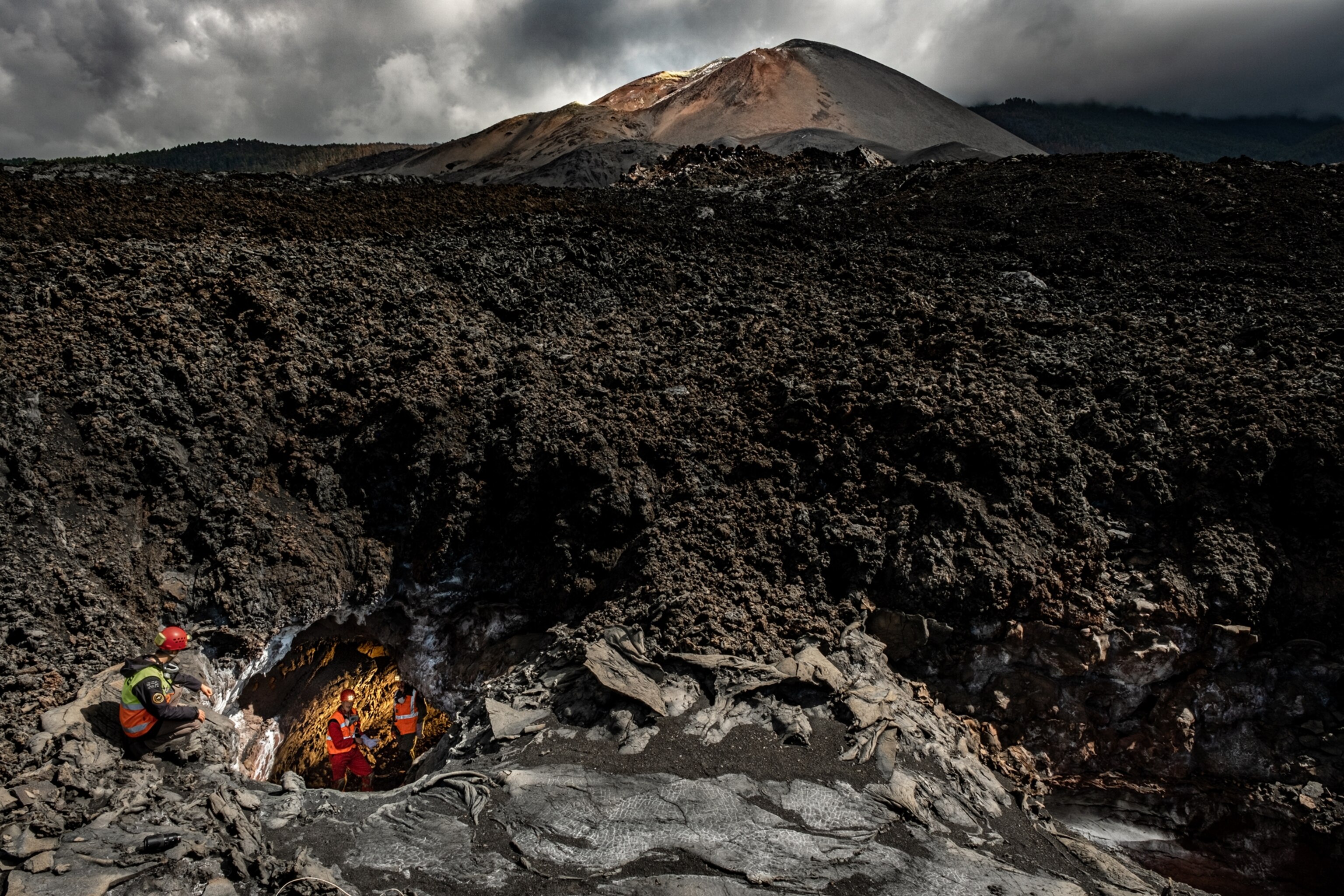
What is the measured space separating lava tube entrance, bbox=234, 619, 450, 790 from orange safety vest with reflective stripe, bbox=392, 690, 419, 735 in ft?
0.63

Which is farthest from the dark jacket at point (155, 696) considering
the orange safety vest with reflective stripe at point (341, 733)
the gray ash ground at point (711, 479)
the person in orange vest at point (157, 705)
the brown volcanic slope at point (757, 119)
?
the brown volcanic slope at point (757, 119)

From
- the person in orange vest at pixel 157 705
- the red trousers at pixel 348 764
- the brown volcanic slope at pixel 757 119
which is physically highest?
the brown volcanic slope at pixel 757 119

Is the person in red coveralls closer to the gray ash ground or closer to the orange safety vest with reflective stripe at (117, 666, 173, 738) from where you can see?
the gray ash ground

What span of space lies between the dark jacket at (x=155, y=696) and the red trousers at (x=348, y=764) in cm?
300

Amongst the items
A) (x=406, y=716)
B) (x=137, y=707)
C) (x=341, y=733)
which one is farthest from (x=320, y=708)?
(x=137, y=707)

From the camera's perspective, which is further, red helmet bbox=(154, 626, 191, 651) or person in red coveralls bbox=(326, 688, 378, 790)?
person in red coveralls bbox=(326, 688, 378, 790)

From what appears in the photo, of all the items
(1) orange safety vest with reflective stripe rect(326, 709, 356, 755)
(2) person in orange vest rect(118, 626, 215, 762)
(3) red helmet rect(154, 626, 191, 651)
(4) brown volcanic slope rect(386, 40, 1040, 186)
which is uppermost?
(4) brown volcanic slope rect(386, 40, 1040, 186)

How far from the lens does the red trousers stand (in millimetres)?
7023

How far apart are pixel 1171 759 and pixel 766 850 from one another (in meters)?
4.04

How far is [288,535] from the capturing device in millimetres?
5797

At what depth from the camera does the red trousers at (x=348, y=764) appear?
702cm

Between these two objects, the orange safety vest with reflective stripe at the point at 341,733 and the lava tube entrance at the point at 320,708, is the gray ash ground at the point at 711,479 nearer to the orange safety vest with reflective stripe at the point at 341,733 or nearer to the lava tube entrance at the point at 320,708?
the lava tube entrance at the point at 320,708

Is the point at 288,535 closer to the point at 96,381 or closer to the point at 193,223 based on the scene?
the point at 96,381

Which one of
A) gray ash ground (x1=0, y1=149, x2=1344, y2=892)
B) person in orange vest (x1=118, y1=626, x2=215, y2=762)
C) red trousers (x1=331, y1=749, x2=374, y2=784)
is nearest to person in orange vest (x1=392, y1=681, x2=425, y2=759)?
red trousers (x1=331, y1=749, x2=374, y2=784)
